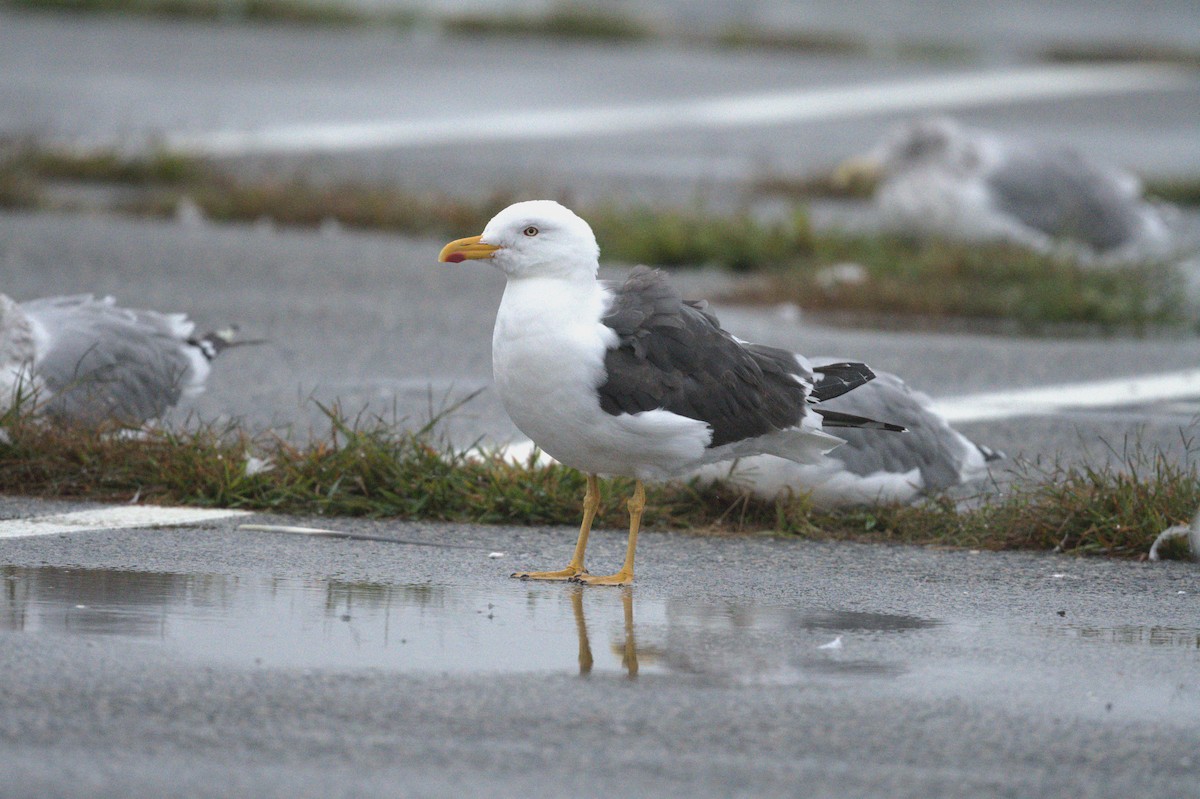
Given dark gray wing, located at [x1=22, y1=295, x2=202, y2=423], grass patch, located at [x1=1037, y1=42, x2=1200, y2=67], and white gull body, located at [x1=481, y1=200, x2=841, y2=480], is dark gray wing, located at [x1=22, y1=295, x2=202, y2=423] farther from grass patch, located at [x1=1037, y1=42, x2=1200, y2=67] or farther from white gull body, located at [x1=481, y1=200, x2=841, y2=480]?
grass patch, located at [x1=1037, y1=42, x2=1200, y2=67]

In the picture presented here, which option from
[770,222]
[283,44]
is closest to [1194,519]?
[770,222]

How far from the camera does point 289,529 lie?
6.11 m

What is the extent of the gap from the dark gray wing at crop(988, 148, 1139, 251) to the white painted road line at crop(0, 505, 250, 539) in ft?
26.5

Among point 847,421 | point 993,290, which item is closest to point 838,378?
point 847,421

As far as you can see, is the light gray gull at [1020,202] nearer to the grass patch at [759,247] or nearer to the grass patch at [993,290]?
the grass patch at [759,247]

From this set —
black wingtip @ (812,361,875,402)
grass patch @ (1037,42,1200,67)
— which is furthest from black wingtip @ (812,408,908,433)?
grass patch @ (1037,42,1200,67)

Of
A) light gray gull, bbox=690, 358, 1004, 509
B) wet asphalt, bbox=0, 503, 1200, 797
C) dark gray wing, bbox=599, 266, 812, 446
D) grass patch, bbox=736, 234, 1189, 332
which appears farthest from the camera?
grass patch, bbox=736, 234, 1189, 332

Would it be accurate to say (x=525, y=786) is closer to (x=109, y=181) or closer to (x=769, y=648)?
(x=769, y=648)

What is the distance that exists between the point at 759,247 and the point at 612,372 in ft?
22.5

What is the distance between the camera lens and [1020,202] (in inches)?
520

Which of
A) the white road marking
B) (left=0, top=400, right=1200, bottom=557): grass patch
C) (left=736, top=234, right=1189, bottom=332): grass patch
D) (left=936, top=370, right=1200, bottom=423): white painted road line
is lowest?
(left=0, top=400, right=1200, bottom=557): grass patch

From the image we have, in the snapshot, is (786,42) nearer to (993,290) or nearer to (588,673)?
(993,290)

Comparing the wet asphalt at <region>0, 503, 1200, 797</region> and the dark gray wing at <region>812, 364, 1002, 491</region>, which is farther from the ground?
the dark gray wing at <region>812, 364, 1002, 491</region>

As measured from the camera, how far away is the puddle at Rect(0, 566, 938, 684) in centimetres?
464
